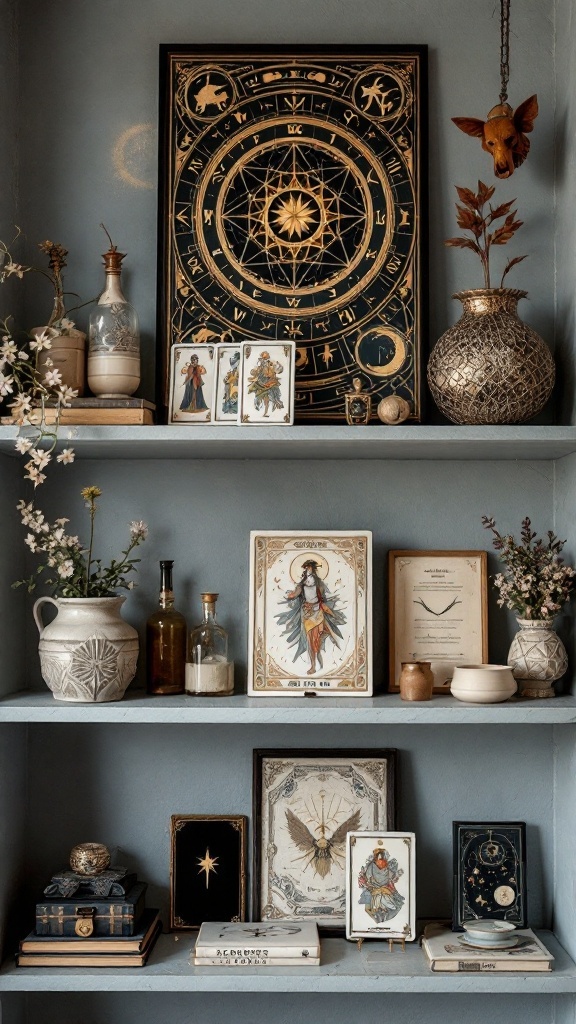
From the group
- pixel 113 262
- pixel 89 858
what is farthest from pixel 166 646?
pixel 113 262

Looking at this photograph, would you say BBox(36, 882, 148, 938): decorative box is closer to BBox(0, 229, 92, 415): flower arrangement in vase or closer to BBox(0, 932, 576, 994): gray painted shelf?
BBox(0, 932, 576, 994): gray painted shelf

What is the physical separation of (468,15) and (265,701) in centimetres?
148

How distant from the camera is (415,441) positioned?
1858 millimetres

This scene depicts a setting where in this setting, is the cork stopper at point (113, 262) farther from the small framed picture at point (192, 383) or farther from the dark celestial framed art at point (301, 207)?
the small framed picture at point (192, 383)

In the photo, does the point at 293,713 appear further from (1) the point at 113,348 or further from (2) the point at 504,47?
(2) the point at 504,47

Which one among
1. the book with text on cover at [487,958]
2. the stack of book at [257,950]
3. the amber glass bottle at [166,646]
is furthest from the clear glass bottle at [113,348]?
the book with text on cover at [487,958]

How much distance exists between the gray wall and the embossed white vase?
19.1 inches

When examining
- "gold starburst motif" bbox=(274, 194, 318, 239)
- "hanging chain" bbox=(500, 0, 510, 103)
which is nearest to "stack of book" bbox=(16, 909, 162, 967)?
"gold starburst motif" bbox=(274, 194, 318, 239)

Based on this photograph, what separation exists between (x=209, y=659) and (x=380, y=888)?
563mm

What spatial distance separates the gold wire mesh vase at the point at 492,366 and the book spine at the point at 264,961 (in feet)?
3.47

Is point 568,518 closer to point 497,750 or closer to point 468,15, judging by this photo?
point 497,750

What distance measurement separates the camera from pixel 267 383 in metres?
1.94

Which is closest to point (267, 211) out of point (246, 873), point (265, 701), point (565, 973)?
point (265, 701)

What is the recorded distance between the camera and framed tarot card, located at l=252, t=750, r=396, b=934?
2.06 m
